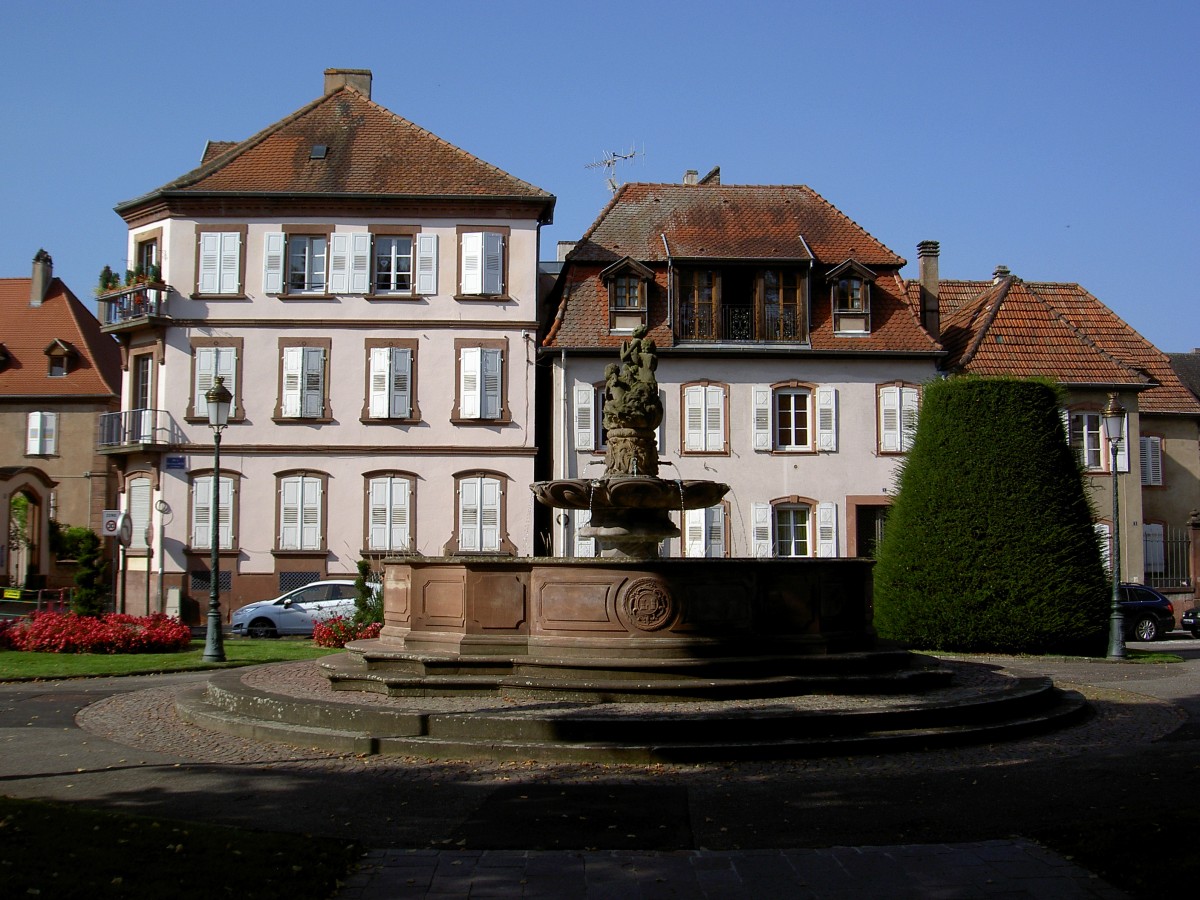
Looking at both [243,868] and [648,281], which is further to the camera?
[648,281]

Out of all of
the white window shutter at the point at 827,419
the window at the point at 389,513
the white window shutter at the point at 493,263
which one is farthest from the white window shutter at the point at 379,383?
the white window shutter at the point at 827,419

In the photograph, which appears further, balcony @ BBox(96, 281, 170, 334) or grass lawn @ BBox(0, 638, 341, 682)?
balcony @ BBox(96, 281, 170, 334)

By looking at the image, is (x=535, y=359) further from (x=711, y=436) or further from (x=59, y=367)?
(x=59, y=367)

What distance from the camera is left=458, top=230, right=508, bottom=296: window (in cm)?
3338

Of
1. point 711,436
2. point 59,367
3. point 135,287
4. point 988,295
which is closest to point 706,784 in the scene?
point 711,436

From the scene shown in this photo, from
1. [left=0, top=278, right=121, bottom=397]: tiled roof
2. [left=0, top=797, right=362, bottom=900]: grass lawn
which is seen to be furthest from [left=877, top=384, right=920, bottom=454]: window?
[left=0, top=797, right=362, bottom=900]: grass lawn

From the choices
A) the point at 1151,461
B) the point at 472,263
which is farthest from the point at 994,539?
the point at 1151,461

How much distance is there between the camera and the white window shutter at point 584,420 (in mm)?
33156

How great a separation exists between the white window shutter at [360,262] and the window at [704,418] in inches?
362

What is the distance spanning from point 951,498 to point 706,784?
13.3m

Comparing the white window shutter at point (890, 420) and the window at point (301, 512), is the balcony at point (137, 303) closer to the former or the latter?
the window at point (301, 512)

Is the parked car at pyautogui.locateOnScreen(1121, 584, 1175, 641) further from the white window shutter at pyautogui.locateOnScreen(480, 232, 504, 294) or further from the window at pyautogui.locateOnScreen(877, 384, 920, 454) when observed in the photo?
the white window shutter at pyautogui.locateOnScreen(480, 232, 504, 294)

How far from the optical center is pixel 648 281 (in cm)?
3394

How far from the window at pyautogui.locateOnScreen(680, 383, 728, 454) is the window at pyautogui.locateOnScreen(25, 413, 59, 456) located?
24.9m
